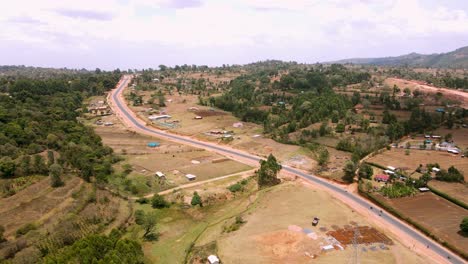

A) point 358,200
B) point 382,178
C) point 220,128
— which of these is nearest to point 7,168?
point 358,200

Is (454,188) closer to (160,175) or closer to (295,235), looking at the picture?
(295,235)

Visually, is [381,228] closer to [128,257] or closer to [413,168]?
[413,168]

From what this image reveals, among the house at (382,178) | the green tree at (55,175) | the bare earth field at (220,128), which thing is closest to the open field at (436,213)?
the house at (382,178)

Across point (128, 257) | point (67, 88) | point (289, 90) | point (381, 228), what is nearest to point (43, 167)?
point (128, 257)

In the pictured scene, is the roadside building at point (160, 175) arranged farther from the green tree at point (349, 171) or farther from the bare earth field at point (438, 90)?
the bare earth field at point (438, 90)

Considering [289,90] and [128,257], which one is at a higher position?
[289,90]

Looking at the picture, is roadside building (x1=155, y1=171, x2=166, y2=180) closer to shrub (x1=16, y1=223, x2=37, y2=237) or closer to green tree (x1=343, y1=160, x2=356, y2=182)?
shrub (x1=16, y1=223, x2=37, y2=237)
